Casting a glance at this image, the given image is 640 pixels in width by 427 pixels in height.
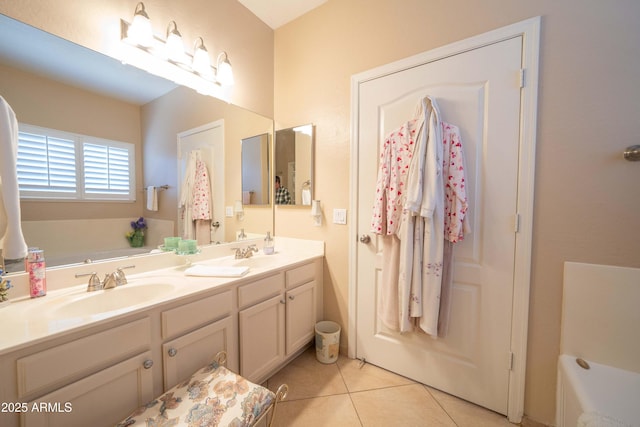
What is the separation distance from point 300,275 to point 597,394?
1565mm

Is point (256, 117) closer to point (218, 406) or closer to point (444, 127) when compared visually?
point (444, 127)

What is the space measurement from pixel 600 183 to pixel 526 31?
86 cm

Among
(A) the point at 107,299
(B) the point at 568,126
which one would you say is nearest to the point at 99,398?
(A) the point at 107,299

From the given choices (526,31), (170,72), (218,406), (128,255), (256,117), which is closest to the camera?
(218,406)

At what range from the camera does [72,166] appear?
48.4 inches

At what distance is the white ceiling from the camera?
6.35ft

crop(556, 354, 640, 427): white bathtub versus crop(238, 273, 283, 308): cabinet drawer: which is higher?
crop(238, 273, 283, 308): cabinet drawer

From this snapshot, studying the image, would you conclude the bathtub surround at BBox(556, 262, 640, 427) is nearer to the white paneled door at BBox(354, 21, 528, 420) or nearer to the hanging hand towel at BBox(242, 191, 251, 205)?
the white paneled door at BBox(354, 21, 528, 420)

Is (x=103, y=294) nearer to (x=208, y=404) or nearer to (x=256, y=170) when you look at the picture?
(x=208, y=404)

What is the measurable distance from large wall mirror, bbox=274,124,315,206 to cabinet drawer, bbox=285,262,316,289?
21.4 inches

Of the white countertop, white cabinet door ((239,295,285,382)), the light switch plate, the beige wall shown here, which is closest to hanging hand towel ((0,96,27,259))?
the white countertop

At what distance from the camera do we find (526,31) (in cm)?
125

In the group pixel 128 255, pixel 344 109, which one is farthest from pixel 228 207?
pixel 344 109

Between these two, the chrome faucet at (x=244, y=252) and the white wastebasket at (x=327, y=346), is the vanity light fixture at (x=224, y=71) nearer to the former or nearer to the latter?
the chrome faucet at (x=244, y=252)
